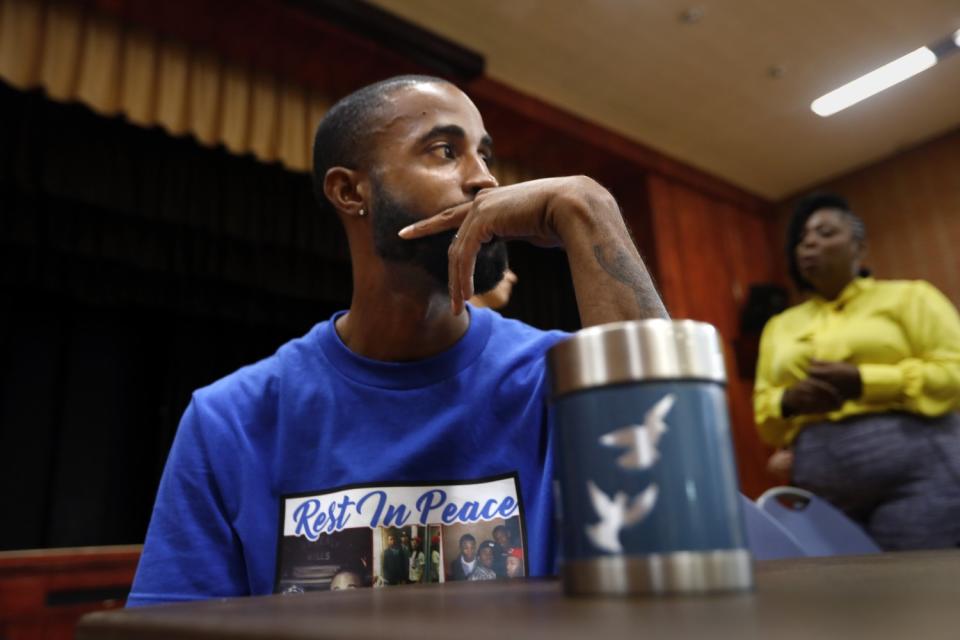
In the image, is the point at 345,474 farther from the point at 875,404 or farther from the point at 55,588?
the point at 55,588

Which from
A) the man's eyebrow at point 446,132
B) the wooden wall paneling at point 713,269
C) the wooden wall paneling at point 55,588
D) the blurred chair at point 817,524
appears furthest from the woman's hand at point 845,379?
the wooden wall paneling at point 55,588

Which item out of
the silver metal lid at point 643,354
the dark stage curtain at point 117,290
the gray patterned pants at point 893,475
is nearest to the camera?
the silver metal lid at point 643,354

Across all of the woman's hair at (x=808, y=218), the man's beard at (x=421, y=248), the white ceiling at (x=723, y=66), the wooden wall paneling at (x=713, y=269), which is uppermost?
the white ceiling at (x=723, y=66)

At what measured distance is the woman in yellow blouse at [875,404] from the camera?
1.56 meters

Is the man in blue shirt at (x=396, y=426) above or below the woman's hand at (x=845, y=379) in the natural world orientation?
below

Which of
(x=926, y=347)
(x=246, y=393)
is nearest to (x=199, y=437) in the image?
(x=246, y=393)

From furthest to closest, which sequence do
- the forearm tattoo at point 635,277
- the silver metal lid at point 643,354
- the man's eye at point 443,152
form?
1. the man's eye at point 443,152
2. the forearm tattoo at point 635,277
3. the silver metal lid at point 643,354

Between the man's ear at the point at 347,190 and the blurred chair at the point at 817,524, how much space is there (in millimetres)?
870

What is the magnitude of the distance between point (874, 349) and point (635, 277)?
1409mm

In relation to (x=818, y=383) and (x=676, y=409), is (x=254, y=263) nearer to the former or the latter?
(x=818, y=383)

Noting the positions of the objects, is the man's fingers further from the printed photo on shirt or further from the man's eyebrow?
the printed photo on shirt

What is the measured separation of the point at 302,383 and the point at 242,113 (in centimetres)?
215

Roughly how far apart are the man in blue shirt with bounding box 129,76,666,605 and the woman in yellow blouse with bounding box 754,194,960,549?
108cm

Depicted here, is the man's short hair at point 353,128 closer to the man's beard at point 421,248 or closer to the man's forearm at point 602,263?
the man's beard at point 421,248
